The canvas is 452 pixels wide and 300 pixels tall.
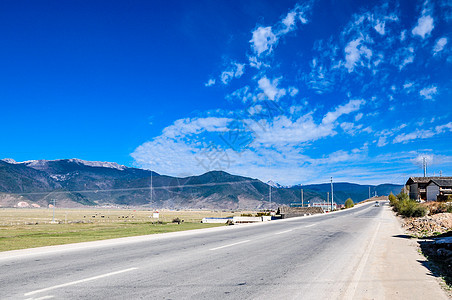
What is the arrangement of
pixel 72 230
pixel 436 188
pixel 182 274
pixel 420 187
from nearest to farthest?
1. pixel 182 274
2. pixel 72 230
3. pixel 436 188
4. pixel 420 187

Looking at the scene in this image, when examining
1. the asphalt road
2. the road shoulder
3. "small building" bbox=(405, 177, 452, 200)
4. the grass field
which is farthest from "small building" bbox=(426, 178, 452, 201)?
the asphalt road

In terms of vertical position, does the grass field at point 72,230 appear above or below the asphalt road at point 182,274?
below

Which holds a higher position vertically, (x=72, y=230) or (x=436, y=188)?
(x=436, y=188)

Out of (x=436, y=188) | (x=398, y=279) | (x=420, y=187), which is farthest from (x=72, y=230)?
(x=420, y=187)

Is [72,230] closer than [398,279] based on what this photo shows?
No

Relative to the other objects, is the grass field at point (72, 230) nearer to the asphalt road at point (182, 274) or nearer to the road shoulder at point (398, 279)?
the asphalt road at point (182, 274)

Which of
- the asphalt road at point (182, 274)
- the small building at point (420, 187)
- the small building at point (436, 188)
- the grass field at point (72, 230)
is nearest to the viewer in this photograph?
the asphalt road at point (182, 274)

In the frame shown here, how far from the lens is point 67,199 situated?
194125 millimetres

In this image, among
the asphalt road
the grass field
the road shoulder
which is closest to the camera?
the asphalt road

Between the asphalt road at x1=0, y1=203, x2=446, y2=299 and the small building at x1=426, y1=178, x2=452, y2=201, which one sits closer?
the asphalt road at x1=0, y1=203, x2=446, y2=299

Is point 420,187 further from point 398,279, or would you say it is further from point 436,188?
point 398,279

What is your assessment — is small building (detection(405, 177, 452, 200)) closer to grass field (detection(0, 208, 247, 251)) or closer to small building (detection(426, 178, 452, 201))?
small building (detection(426, 178, 452, 201))

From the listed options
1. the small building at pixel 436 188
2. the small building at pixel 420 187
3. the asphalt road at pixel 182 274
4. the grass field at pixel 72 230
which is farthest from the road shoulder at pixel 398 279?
the small building at pixel 420 187

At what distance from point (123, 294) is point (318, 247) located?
29.8 feet
